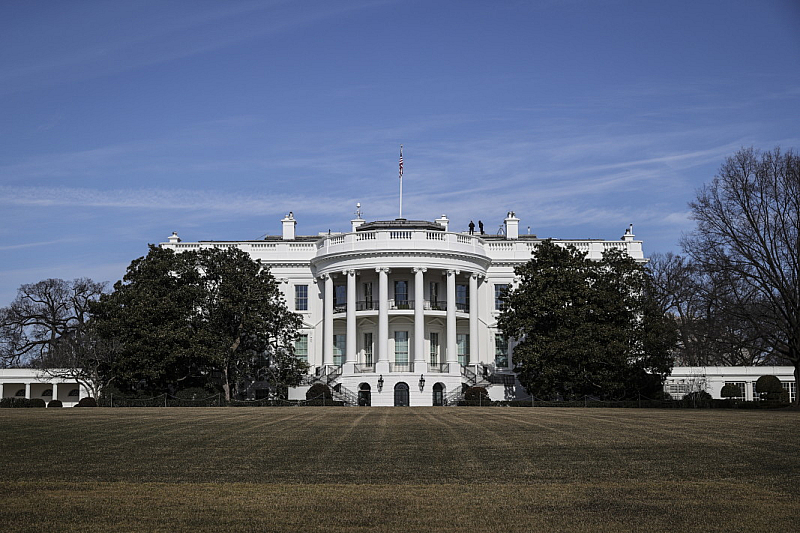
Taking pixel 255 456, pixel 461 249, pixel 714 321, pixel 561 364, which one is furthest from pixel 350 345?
pixel 255 456

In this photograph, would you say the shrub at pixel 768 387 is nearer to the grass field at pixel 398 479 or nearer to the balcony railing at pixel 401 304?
the balcony railing at pixel 401 304

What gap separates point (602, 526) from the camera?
10.1m

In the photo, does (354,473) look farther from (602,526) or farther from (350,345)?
(350,345)

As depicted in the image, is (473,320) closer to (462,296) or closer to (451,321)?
(451,321)

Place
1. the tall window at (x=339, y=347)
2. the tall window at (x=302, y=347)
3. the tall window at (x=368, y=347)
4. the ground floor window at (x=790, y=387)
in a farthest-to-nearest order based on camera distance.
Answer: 1. the tall window at (x=302, y=347)
2. the tall window at (x=339, y=347)
3. the tall window at (x=368, y=347)
4. the ground floor window at (x=790, y=387)

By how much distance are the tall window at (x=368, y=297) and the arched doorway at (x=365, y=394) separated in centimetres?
588

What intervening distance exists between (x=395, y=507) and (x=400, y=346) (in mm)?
47596

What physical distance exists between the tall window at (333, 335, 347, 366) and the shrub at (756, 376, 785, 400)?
26822mm

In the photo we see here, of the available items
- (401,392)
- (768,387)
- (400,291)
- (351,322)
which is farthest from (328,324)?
(768,387)

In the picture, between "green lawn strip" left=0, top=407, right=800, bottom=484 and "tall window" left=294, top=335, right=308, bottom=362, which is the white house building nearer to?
"tall window" left=294, top=335, right=308, bottom=362

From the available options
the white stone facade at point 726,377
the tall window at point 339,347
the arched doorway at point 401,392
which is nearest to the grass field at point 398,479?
the arched doorway at point 401,392

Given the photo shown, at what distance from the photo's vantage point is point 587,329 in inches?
1821

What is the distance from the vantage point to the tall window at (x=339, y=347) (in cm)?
5989

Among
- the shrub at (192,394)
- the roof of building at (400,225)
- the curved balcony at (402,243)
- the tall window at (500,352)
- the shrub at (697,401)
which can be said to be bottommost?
the shrub at (697,401)
